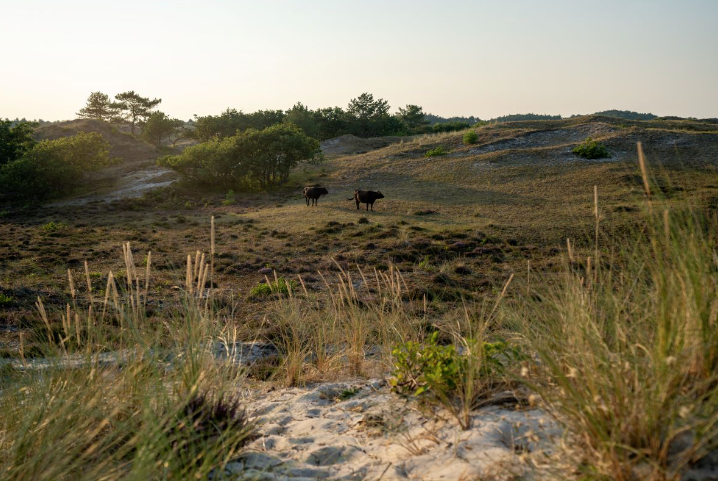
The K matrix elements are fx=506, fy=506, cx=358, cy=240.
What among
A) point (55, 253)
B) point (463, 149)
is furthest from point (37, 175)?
point (463, 149)

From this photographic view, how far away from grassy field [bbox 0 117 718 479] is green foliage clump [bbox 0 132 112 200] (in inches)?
253

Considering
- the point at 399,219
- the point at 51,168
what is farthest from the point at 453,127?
the point at 51,168

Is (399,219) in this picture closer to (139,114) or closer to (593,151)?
(593,151)

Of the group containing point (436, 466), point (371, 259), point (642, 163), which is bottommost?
point (371, 259)

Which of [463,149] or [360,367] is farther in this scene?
[463,149]

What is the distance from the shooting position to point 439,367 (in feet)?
12.3

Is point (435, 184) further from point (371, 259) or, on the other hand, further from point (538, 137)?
point (371, 259)

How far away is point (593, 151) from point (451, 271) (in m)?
22.7

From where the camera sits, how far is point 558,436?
286 centimetres

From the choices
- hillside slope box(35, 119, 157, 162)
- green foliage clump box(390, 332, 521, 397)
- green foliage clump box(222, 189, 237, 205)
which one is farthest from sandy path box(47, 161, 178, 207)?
green foliage clump box(390, 332, 521, 397)

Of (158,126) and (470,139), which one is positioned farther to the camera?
(158,126)

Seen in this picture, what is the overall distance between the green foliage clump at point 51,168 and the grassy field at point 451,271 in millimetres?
6419

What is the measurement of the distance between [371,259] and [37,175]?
31485 millimetres

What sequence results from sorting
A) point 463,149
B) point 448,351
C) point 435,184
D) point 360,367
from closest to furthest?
point 448,351, point 360,367, point 435,184, point 463,149
